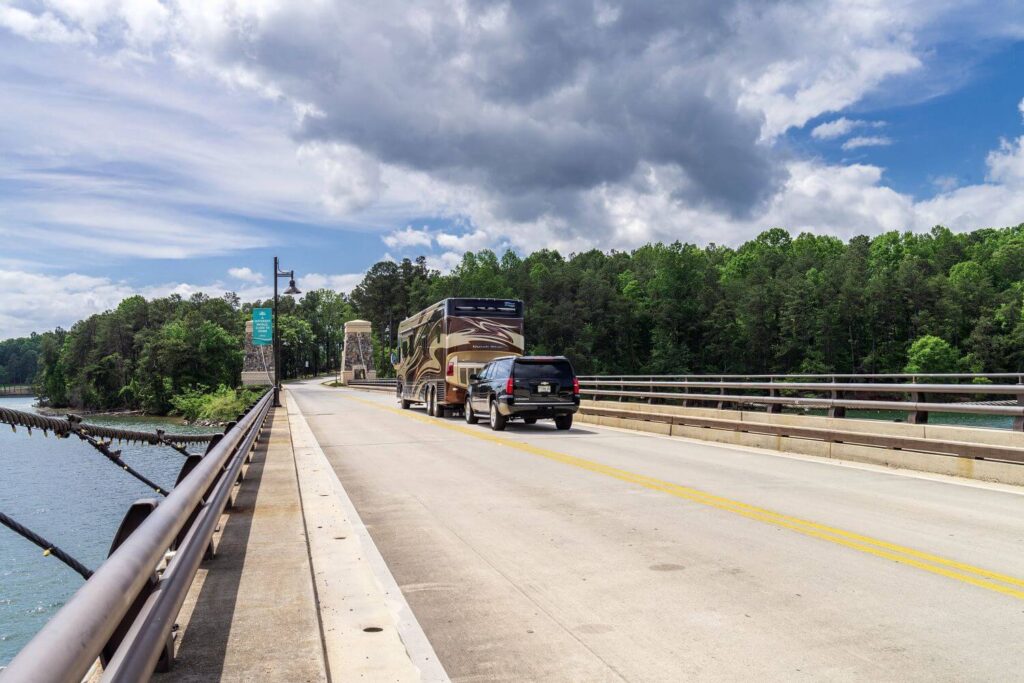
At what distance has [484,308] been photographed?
27.2m

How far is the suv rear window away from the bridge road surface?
352 inches

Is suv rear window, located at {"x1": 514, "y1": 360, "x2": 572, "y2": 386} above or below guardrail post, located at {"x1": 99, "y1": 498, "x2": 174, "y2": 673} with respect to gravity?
above

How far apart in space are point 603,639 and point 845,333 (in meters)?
110

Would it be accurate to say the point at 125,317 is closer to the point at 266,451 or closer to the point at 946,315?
the point at 946,315

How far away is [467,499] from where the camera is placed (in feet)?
33.0

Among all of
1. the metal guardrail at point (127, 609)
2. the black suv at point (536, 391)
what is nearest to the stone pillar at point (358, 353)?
the black suv at point (536, 391)

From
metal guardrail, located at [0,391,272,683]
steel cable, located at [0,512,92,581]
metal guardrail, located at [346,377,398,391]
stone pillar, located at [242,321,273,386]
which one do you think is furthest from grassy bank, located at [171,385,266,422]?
metal guardrail, located at [0,391,272,683]

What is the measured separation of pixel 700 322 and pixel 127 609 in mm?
117199

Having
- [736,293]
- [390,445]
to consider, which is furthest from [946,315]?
[390,445]

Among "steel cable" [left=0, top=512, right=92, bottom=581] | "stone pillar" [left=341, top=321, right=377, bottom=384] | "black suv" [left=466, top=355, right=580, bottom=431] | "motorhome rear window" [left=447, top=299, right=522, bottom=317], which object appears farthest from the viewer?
"stone pillar" [left=341, top=321, right=377, bottom=384]

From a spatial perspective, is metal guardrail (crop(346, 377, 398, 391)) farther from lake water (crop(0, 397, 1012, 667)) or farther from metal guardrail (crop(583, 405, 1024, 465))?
metal guardrail (crop(583, 405, 1024, 465))

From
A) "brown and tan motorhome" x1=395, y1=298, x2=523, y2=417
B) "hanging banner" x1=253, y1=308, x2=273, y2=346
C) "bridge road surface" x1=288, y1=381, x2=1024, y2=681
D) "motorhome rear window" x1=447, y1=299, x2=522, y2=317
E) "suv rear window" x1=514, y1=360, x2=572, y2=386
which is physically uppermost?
"hanging banner" x1=253, y1=308, x2=273, y2=346

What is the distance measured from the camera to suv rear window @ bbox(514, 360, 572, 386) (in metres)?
21.4

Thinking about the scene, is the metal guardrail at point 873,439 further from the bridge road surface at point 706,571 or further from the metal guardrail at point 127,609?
the metal guardrail at point 127,609
